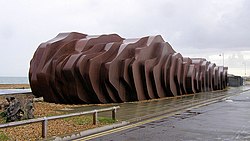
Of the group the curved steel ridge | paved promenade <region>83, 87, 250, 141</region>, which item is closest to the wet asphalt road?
paved promenade <region>83, 87, 250, 141</region>

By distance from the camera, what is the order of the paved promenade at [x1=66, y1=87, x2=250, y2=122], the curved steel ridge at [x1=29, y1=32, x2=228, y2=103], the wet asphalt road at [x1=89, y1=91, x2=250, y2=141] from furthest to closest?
the curved steel ridge at [x1=29, y1=32, x2=228, y2=103] → the paved promenade at [x1=66, y1=87, x2=250, y2=122] → the wet asphalt road at [x1=89, y1=91, x2=250, y2=141]

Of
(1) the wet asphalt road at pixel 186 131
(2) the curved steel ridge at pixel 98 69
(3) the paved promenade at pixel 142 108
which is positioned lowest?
(1) the wet asphalt road at pixel 186 131

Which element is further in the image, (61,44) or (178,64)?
(178,64)

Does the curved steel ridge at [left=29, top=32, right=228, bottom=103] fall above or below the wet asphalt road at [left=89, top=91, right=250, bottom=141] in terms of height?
above

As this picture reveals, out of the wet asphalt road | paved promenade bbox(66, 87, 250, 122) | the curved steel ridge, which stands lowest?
the wet asphalt road

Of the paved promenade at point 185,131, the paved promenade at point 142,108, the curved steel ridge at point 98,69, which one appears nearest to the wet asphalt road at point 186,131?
the paved promenade at point 185,131

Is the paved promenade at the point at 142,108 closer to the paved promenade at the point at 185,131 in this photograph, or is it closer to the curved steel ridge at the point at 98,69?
the paved promenade at the point at 185,131

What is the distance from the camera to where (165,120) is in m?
14.5

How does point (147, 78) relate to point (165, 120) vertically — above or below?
above

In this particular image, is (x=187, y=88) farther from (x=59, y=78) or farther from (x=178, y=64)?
(x=59, y=78)

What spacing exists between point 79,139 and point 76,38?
55.1ft

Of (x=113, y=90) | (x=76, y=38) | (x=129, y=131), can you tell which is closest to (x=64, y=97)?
(x=113, y=90)

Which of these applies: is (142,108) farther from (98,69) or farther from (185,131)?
(185,131)

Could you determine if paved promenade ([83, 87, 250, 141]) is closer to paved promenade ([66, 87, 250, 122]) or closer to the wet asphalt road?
the wet asphalt road
